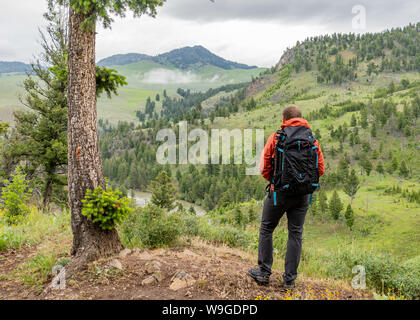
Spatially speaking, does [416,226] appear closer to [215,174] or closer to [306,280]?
[306,280]

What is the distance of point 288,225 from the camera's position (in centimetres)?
423

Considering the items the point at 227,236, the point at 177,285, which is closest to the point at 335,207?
the point at 227,236

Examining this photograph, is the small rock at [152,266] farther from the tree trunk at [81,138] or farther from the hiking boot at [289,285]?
the hiking boot at [289,285]

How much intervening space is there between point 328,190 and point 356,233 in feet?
89.9

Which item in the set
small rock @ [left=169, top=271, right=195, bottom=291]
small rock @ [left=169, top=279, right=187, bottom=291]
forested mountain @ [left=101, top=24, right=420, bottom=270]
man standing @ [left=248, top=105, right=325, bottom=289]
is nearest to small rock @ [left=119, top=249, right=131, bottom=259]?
small rock @ [left=169, top=271, right=195, bottom=291]

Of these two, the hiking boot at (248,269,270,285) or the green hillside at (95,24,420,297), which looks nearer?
the hiking boot at (248,269,270,285)

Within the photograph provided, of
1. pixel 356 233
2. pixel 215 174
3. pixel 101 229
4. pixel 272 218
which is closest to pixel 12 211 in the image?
pixel 101 229

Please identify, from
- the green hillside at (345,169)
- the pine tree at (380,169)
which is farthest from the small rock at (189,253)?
the pine tree at (380,169)

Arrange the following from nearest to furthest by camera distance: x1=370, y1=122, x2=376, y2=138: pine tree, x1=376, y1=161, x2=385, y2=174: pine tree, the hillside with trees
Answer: the hillside with trees < x1=376, y1=161, x2=385, y2=174: pine tree < x1=370, y1=122, x2=376, y2=138: pine tree

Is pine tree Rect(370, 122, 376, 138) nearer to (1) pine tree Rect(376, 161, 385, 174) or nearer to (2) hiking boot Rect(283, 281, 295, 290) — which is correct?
(1) pine tree Rect(376, 161, 385, 174)

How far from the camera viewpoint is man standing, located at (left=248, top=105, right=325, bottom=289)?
12.7 ft

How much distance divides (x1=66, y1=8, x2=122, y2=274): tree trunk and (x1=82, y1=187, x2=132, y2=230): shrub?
24cm

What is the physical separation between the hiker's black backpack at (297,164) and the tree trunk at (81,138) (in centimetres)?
312

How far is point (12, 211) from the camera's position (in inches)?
324
